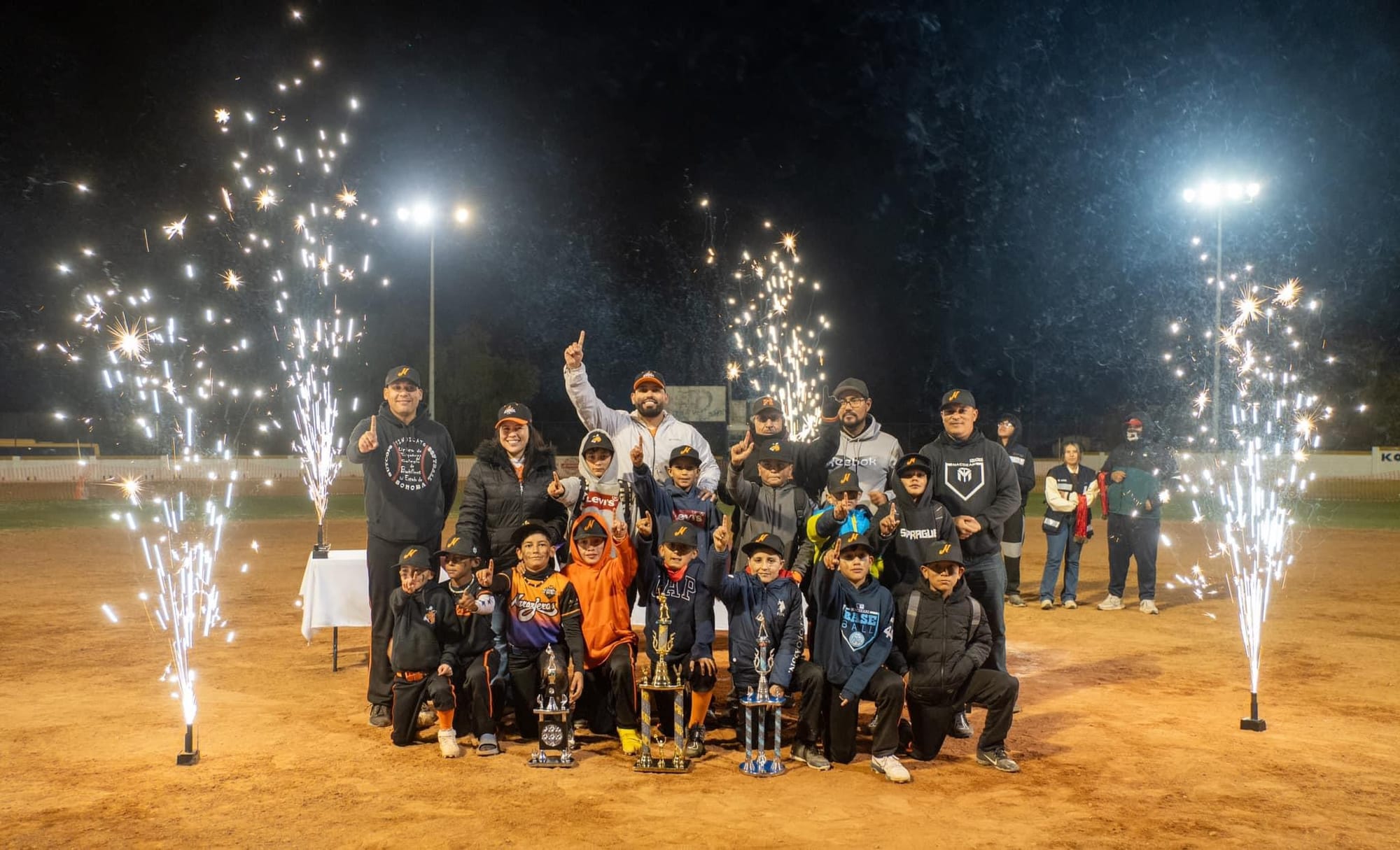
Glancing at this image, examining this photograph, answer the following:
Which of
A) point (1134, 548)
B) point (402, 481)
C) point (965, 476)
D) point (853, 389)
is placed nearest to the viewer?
point (965, 476)

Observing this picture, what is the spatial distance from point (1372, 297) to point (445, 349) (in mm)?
39496

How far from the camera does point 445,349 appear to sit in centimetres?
4856

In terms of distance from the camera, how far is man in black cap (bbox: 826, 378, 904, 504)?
7.24 m

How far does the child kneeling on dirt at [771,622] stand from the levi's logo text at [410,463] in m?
2.14

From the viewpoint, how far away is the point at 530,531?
22.0 ft

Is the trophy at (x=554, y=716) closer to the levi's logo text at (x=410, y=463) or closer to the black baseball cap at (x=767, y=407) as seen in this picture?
the levi's logo text at (x=410, y=463)

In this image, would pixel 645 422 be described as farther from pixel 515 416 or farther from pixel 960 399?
pixel 960 399

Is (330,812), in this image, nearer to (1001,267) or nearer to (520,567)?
(520,567)

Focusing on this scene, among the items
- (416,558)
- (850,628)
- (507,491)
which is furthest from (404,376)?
(850,628)

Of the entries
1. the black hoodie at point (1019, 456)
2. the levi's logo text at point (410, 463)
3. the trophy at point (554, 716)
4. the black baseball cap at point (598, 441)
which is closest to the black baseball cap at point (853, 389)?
the black baseball cap at point (598, 441)

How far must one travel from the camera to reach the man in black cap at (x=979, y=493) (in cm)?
701

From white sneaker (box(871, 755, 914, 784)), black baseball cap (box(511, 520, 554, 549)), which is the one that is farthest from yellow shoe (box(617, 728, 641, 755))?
white sneaker (box(871, 755, 914, 784))

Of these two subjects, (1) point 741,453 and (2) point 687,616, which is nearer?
(2) point 687,616

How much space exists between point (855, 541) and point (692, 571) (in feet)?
3.47
